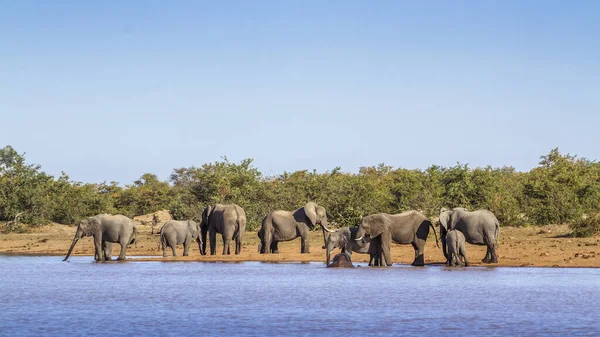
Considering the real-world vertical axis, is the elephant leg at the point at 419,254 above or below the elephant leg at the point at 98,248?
below

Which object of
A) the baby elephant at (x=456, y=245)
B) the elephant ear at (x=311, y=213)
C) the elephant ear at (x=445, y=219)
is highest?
the elephant ear at (x=311, y=213)

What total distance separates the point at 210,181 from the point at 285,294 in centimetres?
3375

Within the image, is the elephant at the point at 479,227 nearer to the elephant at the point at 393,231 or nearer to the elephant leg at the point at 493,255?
the elephant leg at the point at 493,255

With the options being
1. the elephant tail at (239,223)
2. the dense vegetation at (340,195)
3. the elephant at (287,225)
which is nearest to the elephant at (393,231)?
the elephant at (287,225)

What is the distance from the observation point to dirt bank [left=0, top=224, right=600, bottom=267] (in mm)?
32594

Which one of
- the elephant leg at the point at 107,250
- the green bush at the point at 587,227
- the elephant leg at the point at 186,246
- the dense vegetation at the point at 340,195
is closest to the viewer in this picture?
the elephant leg at the point at 107,250

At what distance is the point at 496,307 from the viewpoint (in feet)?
65.3

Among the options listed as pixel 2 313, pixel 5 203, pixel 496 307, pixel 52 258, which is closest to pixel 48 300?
pixel 2 313

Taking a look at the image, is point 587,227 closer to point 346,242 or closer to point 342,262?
point 346,242

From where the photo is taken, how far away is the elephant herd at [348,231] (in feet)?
103

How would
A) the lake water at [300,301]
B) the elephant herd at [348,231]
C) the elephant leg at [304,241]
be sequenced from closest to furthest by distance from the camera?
the lake water at [300,301], the elephant herd at [348,231], the elephant leg at [304,241]

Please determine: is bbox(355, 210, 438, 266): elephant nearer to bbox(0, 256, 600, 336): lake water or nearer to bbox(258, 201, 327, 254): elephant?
bbox(0, 256, 600, 336): lake water

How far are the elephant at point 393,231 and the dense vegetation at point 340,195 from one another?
1699 cm

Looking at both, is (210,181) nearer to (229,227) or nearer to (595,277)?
(229,227)
